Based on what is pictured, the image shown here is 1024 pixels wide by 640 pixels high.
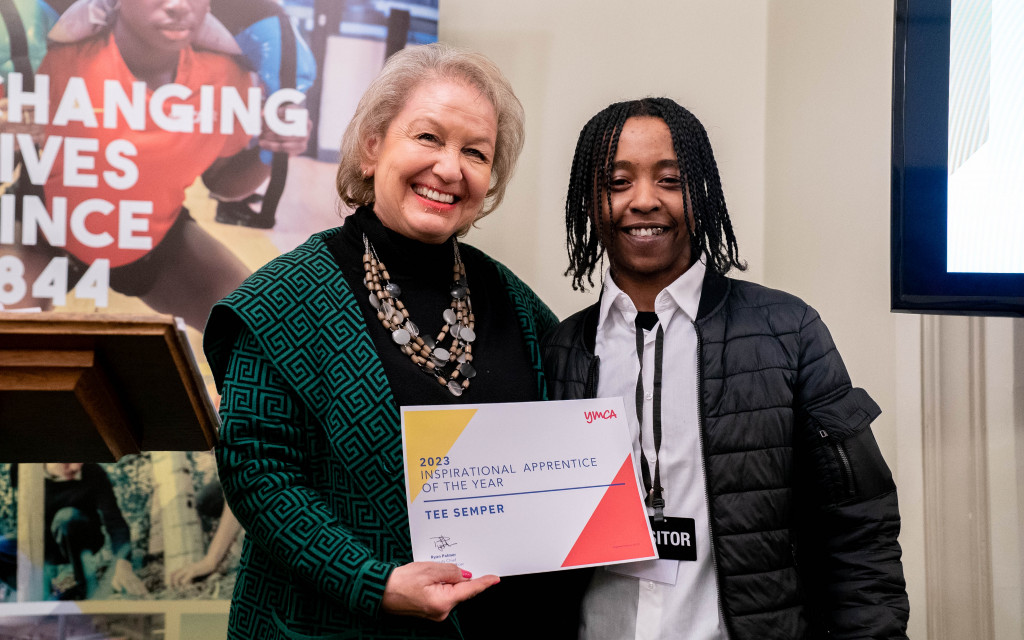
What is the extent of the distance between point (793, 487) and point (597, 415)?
1.20 ft

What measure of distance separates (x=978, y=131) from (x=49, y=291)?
2167 mm

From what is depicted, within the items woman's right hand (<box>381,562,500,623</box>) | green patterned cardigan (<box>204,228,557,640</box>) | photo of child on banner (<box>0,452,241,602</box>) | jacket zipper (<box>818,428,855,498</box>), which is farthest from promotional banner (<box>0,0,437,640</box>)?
jacket zipper (<box>818,428,855,498</box>)

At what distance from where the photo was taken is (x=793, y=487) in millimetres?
1442

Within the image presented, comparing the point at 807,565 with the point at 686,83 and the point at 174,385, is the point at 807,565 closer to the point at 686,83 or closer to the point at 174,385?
the point at 174,385

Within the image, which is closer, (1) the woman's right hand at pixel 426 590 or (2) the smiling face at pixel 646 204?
(1) the woman's right hand at pixel 426 590

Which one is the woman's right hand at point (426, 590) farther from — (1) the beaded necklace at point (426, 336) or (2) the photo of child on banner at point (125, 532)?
(2) the photo of child on banner at point (125, 532)

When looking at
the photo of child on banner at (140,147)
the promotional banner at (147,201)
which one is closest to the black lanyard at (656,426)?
the promotional banner at (147,201)

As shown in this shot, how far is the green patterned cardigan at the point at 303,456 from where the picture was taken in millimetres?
1278

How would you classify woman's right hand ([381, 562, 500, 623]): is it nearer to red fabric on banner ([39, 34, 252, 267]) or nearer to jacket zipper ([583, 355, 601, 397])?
jacket zipper ([583, 355, 601, 397])

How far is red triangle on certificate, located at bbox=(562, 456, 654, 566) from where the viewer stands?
137cm

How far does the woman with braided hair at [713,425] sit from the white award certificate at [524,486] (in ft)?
0.23

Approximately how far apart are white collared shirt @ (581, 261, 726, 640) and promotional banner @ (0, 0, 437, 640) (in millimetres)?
1041

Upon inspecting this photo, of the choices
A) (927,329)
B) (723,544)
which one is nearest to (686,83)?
(927,329)
